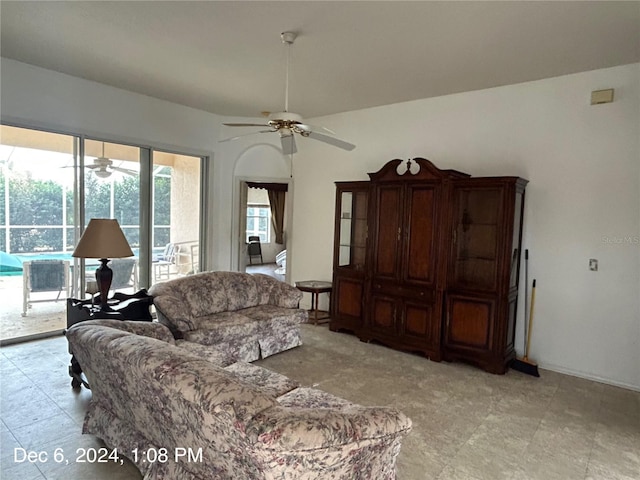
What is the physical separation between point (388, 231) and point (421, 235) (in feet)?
1.42

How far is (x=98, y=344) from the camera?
7.02ft

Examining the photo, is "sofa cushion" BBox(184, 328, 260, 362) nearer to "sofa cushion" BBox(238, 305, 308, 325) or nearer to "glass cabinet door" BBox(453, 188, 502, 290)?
"sofa cushion" BBox(238, 305, 308, 325)

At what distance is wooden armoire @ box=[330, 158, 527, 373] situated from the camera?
411 centimetres

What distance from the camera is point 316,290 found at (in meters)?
5.55

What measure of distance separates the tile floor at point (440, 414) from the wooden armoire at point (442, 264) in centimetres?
32

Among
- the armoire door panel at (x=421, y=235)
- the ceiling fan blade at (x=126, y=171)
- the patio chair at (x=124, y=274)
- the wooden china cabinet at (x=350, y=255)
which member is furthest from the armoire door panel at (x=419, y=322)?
the ceiling fan blade at (x=126, y=171)

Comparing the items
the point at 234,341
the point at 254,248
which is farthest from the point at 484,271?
the point at 254,248

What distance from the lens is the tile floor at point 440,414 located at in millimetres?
2479

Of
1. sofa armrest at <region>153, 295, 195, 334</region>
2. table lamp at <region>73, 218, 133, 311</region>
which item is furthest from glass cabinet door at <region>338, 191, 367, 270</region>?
table lamp at <region>73, 218, 133, 311</region>

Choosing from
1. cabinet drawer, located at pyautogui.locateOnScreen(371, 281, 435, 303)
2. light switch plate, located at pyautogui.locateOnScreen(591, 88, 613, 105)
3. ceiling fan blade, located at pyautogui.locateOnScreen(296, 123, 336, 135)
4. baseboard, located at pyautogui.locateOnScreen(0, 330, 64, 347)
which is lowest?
baseboard, located at pyautogui.locateOnScreen(0, 330, 64, 347)

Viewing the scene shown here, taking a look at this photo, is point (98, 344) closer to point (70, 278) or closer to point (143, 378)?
point (143, 378)

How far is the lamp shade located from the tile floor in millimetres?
1171

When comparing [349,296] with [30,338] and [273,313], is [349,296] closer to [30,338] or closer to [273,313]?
[273,313]

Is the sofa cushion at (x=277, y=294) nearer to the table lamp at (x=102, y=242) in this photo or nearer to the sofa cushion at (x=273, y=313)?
the sofa cushion at (x=273, y=313)
